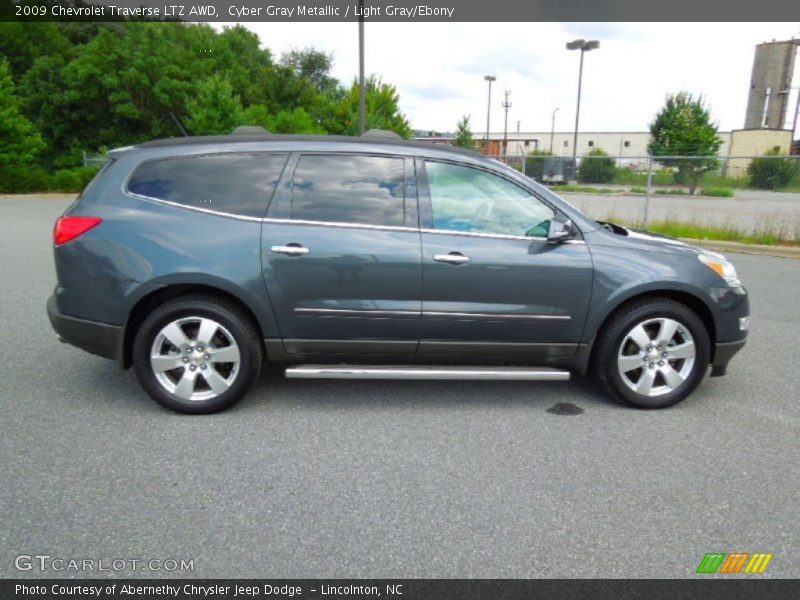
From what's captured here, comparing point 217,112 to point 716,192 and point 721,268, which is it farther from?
point 721,268

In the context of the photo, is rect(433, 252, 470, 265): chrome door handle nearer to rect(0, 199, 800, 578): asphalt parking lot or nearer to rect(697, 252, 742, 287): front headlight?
rect(0, 199, 800, 578): asphalt parking lot

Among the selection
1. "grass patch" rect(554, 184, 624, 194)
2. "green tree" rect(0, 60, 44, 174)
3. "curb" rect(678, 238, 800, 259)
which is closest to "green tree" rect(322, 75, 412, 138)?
"grass patch" rect(554, 184, 624, 194)

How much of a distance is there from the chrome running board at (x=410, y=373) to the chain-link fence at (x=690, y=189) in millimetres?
10863

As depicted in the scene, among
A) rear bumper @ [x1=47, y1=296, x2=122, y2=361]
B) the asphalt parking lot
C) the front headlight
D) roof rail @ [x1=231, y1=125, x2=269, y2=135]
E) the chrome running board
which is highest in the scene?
roof rail @ [x1=231, y1=125, x2=269, y2=135]

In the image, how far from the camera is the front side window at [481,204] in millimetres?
3691

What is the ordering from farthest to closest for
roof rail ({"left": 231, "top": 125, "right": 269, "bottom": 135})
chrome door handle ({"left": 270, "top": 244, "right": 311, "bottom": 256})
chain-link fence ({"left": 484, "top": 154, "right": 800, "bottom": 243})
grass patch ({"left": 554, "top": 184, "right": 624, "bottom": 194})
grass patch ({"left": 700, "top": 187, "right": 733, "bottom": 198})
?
grass patch ({"left": 554, "top": 184, "right": 624, "bottom": 194})
grass patch ({"left": 700, "top": 187, "right": 733, "bottom": 198})
chain-link fence ({"left": 484, "top": 154, "right": 800, "bottom": 243})
roof rail ({"left": 231, "top": 125, "right": 269, "bottom": 135})
chrome door handle ({"left": 270, "top": 244, "right": 311, "bottom": 256})

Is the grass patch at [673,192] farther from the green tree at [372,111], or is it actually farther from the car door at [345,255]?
the car door at [345,255]

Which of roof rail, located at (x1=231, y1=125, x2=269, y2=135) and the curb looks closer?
roof rail, located at (x1=231, y1=125, x2=269, y2=135)

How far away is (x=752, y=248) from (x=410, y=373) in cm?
1067

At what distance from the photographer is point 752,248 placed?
451 inches

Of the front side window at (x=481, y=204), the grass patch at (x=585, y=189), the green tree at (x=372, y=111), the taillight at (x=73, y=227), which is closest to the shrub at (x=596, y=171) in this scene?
the grass patch at (x=585, y=189)

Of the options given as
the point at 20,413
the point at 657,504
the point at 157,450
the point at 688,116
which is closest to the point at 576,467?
the point at 657,504

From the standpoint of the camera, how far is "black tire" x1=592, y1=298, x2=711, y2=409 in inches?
147

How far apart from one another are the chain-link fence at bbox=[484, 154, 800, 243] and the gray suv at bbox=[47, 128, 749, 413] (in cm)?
1035
